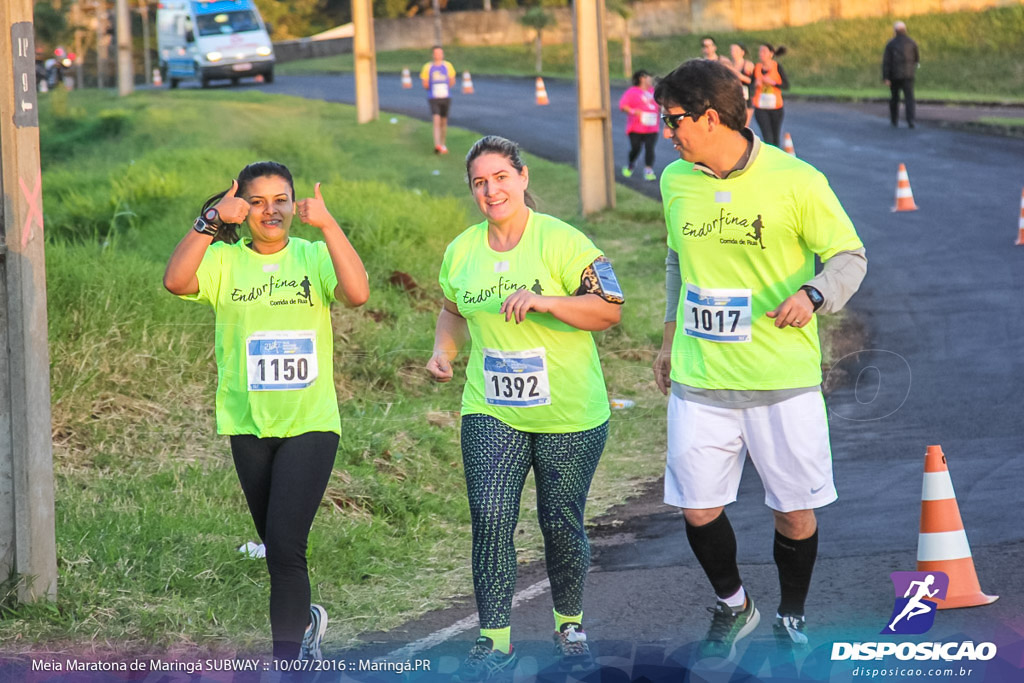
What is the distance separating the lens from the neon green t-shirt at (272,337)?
5.09m

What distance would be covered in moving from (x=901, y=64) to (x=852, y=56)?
22.2 meters

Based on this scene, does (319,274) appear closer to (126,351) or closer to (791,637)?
(791,637)

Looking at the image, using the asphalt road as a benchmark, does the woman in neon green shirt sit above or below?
above

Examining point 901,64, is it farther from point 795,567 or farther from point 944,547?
point 795,567

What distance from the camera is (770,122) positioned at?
20.5 metres

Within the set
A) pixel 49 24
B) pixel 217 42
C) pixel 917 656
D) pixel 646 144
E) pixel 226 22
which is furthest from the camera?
pixel 49 24

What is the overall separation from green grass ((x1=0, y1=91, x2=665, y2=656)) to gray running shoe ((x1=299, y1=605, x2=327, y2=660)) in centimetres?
58

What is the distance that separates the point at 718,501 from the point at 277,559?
5.31 feet

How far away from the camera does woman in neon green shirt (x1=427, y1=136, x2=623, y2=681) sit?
4.93 meters

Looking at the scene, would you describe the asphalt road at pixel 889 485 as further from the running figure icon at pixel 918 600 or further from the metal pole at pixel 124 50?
the metal pole at pixel 124 50

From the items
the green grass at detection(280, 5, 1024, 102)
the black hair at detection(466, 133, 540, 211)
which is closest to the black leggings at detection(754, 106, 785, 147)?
the green grass at detection(280, 5, 1024, 102)

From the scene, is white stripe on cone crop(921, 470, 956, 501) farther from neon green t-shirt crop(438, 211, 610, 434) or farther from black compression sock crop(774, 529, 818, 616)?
neon green t-shirt crop(438, 211, 610, 434)

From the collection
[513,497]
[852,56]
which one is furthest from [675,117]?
[852,56]

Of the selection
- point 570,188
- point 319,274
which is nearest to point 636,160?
point 570,188
